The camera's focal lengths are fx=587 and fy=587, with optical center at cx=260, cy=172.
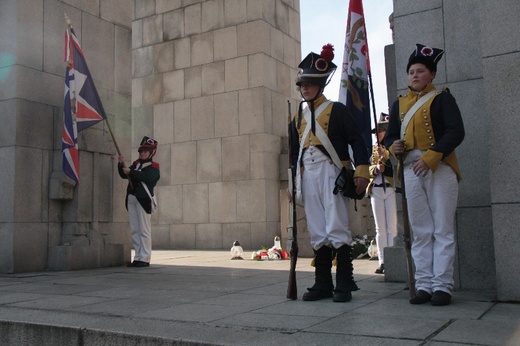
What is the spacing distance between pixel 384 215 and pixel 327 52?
350cm

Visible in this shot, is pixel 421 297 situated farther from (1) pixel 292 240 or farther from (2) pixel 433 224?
(1) pixel 292 240

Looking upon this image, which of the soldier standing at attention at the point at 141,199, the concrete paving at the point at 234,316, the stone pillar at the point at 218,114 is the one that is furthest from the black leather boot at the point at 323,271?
the stone pillar at the point at 218,114

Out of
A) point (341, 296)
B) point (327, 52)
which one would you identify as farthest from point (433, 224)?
point (327, 52)

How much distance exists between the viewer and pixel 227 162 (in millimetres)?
15328

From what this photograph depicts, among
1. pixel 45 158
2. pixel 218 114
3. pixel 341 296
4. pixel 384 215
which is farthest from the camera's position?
pixel 218 114

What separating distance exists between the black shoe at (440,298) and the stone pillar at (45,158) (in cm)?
614

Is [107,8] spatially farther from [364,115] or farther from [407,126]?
[407,126]

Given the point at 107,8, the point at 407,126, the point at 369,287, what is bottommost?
the point at 369,287

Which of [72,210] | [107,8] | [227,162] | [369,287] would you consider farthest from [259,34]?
[369,287]

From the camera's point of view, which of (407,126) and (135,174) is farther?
(135,174)

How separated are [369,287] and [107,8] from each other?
7299 millimetres

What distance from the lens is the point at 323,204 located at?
568cm

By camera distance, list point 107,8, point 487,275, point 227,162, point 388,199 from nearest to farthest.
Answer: point 487,275 < point 388,199 < point 107,8 < point 227,162

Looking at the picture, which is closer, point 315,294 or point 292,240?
point 315,294
